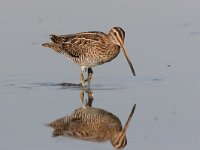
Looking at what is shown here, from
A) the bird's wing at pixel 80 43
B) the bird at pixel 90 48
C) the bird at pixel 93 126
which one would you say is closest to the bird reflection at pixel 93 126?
the bird at pixel 93 126

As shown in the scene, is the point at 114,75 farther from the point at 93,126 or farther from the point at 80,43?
the point at 93,126

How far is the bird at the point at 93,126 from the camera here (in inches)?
365

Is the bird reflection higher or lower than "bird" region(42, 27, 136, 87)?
lower

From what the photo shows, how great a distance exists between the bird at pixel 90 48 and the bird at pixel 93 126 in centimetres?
202

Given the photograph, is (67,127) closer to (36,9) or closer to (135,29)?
(135,29)

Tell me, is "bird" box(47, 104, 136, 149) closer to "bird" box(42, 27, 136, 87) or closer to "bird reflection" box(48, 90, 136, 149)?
"bird reflection" box(48, 90, 136, 149)

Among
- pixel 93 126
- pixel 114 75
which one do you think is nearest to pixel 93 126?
pixel 93 126

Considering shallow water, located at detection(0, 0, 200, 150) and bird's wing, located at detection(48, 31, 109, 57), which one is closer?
shallow water, located at detection(0, 0, 200, 150)

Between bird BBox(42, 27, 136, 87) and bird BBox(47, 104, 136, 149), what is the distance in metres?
2.02

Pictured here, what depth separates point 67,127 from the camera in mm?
9789

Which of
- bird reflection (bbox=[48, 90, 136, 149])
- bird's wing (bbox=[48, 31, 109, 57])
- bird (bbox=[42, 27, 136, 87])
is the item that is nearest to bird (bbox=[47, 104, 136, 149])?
bird reflection (bbox=[48, 90, 136, 149])

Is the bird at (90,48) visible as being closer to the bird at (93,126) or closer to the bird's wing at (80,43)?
the bird's wing at (80,43)

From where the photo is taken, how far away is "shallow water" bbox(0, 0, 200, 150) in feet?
30.8

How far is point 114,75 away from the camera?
41.4 ft
